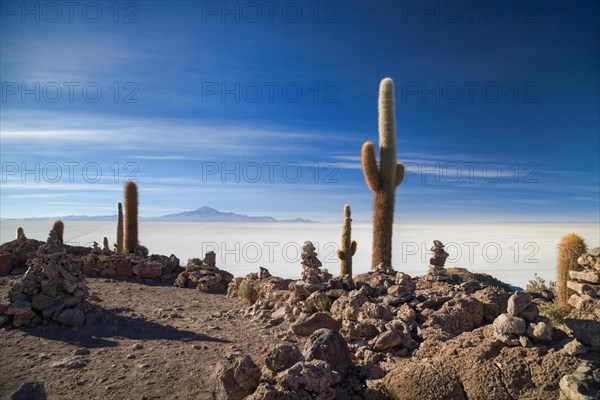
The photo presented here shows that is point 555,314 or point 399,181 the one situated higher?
point 399,181

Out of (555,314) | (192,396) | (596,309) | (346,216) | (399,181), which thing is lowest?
(192,396)

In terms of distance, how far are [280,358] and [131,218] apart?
697 inches

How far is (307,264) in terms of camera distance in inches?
553

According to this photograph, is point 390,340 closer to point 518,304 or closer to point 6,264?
point 518,304

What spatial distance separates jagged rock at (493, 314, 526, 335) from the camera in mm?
6395

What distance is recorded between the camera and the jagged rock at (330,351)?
6.31 metres

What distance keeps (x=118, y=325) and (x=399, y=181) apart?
1165 cm

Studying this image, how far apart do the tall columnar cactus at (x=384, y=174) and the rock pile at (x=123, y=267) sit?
795cm

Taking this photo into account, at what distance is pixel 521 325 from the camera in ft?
21.0

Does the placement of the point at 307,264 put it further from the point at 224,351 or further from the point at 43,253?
the point at 43,253

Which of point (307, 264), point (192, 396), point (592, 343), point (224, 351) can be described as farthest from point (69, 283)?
point (592, 343)

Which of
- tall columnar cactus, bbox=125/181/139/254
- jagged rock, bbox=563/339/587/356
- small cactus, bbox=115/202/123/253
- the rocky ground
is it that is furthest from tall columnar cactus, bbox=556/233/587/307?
small cactus, bbox=115/202/123/253

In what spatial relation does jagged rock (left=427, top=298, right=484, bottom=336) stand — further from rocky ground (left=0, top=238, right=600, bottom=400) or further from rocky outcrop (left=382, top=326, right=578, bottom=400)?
rocky outcrop (left=382, top=326, right=578, bottom=400)

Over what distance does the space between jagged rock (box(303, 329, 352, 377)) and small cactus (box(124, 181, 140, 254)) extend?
1724 centimetres
